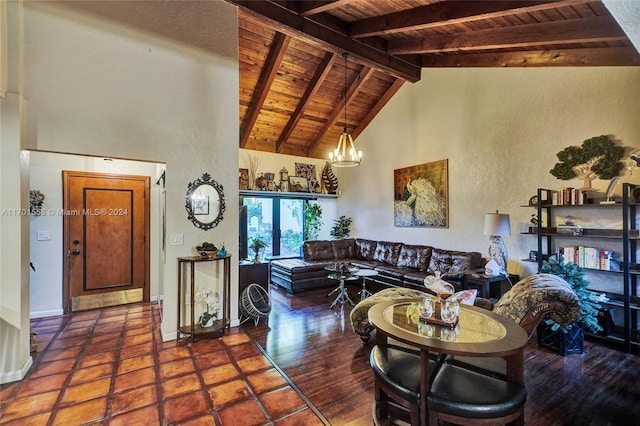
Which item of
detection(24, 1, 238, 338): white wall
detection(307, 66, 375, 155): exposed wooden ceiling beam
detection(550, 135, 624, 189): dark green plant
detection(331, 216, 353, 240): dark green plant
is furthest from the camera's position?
detection(331, 216, 353, 240): dark green plant

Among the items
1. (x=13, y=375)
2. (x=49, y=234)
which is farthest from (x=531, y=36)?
(x=49, y=234)

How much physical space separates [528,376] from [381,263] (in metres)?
3.57

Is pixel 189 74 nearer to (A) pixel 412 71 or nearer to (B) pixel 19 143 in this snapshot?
(B) pixel 19 143

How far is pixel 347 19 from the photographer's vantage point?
459 cm

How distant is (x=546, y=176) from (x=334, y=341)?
3.68 metres

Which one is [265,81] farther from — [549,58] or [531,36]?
[549,58]

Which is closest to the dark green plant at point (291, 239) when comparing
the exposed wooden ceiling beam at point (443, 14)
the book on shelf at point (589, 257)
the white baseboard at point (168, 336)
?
the white baseboard at point (168, 336)

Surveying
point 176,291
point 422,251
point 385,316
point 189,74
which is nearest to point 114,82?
point 189,74

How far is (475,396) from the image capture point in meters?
1.69

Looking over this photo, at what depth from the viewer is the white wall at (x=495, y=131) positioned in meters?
3.62

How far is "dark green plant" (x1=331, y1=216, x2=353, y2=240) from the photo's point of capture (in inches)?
306

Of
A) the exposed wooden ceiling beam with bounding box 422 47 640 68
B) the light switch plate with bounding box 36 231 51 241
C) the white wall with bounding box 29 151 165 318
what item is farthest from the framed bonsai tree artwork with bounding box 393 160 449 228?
the light switch plate with bounding box 36 231 51 241

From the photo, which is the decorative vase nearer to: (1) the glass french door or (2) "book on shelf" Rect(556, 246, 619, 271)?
(1) the glass french door

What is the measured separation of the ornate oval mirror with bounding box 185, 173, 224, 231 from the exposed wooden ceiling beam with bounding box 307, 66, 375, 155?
12.8 feet
